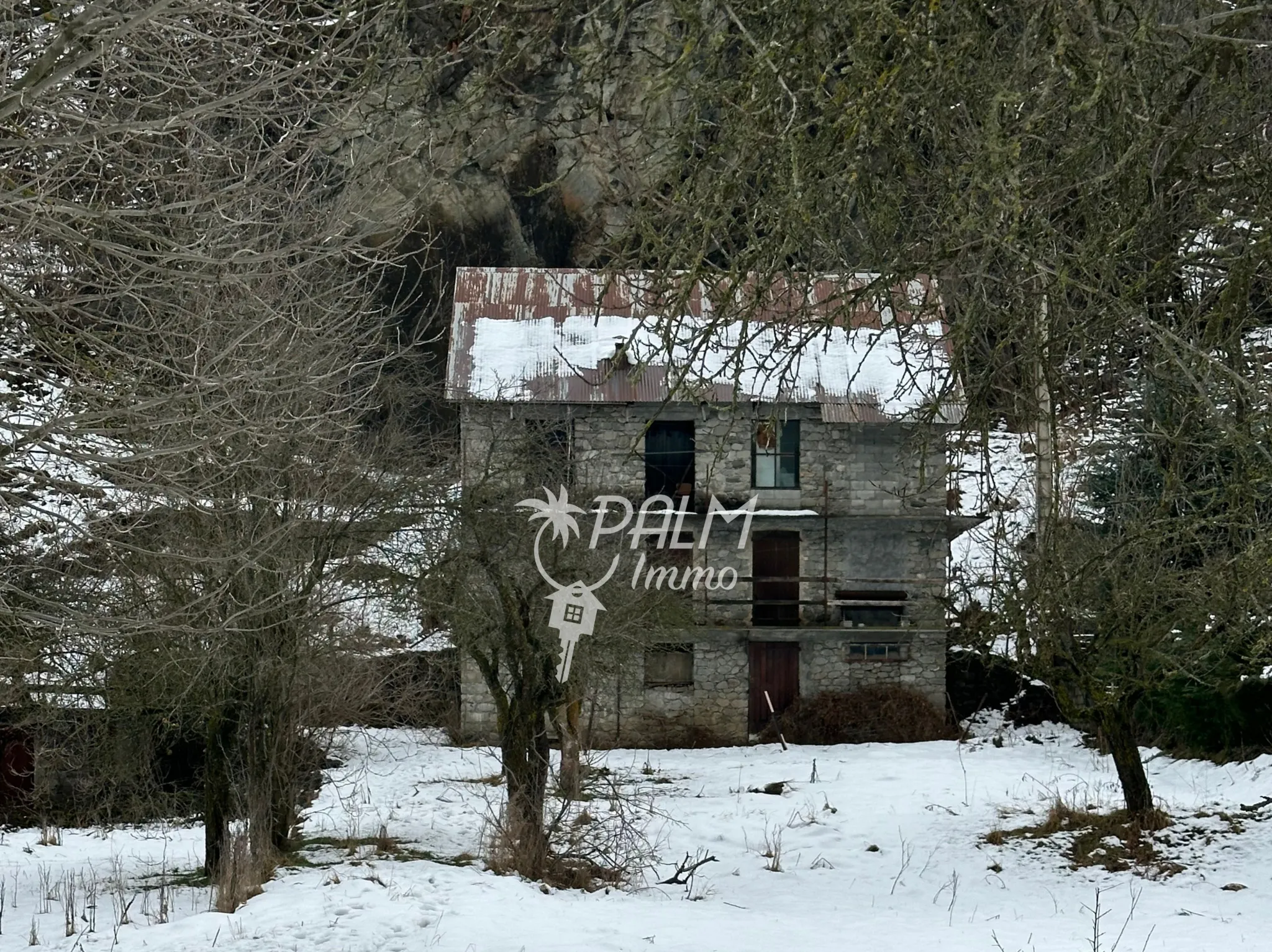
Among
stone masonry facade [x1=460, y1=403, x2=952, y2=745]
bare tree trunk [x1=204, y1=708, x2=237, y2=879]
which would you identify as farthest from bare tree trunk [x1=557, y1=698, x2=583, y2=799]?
stone masonry facade [x1=460, y1=403, x2=952, y2=745]

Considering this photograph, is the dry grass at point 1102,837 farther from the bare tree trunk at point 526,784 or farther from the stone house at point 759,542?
the stone house at point 759,542

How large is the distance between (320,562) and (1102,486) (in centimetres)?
1124

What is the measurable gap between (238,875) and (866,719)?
14.5 meters

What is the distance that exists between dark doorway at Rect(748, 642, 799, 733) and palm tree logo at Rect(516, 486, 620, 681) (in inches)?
383

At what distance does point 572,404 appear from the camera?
75.3ft

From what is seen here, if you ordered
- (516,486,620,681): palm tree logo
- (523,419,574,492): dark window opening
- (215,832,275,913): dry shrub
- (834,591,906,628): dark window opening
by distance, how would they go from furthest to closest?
(834,591,906,628): dark window opening < (523,419,574,492): dark window opening < (516,486,620,681): palm tree logo < (215,832,275,913): dry shrub

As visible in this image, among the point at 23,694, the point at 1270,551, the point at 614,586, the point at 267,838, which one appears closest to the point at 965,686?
the point at 614,586

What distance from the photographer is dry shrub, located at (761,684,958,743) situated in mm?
23297

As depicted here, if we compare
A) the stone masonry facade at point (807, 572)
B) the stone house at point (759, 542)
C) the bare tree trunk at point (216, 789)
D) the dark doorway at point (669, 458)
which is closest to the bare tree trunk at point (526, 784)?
→ the bare tree trunk at point (216, 789)

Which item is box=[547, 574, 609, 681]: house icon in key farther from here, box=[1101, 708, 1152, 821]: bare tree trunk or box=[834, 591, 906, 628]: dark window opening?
box=[834, 591, 906, 628]: dark window opening

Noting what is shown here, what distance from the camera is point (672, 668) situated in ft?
78.6

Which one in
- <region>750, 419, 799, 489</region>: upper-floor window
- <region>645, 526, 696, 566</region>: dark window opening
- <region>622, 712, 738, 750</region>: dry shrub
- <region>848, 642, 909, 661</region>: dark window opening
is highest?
<region>750, 419, 799, 489</region>: upper-floor window

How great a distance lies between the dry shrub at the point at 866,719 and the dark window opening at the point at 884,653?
0.56 metres

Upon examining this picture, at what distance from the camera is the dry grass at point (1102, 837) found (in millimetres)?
12781
